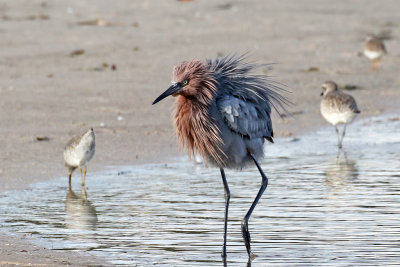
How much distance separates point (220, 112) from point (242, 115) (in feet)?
0.57

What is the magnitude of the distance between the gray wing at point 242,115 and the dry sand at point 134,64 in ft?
4.87

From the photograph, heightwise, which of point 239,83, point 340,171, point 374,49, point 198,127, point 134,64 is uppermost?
point 374,49

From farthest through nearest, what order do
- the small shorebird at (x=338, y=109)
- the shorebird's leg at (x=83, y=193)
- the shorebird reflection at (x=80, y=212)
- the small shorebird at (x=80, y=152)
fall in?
the small shorebird at (x=338, y=109) → the small shorebird at (x=80, y=152) → the shorebird's leg at (x=83, y=193) → the shorebird reflection at (x=80, y=212)

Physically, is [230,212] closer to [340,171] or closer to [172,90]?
[172,90]

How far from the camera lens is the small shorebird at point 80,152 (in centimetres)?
981

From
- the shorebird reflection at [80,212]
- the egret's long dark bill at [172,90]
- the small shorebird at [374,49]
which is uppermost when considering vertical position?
the small shorebird at [374,49]

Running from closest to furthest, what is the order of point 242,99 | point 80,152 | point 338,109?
point 242,99
point 80,152
point 338,109

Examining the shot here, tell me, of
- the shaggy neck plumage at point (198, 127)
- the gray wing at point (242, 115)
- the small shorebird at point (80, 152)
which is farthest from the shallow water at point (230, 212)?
the gray wing at point (242, 115)

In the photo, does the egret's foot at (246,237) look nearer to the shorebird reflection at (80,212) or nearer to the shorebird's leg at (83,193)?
the shorebird reflection at (80,212)

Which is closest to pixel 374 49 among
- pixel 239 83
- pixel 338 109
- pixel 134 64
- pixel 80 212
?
pixel 134 64

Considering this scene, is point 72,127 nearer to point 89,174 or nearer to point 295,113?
point 89,174

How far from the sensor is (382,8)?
24.5 meters

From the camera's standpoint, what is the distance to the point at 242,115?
711cm

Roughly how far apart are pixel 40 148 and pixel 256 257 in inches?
192
